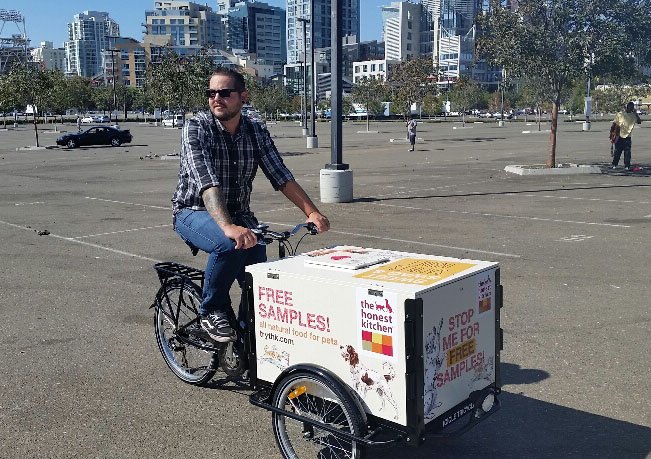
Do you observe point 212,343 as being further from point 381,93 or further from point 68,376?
point 381,93

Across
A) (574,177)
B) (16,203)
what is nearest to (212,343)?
(16,203)

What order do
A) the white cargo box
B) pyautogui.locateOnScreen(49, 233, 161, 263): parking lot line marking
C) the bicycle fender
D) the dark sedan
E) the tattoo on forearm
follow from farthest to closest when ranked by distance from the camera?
1. the dark sedan
2. pyautogui.locateOnScreen(49, 233, 161, 263): parking lot line marking
3. the tattoo on forearm
4. the bicycle fender
5. the white cargo box

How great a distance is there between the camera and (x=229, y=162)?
14.6ft

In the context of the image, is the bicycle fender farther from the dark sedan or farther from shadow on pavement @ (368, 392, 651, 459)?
the dark sedan

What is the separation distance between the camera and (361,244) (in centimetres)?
1046

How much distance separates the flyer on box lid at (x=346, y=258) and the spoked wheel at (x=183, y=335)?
3.77 feet

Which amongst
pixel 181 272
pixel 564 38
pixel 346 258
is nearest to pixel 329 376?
pixel 346 258

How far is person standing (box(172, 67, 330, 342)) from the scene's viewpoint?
4.19m

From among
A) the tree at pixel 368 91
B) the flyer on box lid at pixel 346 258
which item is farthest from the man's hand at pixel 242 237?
the tree at pixel 368 91

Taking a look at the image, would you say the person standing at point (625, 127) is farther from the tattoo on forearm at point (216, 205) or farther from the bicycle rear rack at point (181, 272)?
the tattoo on forearm at point (216, 205)

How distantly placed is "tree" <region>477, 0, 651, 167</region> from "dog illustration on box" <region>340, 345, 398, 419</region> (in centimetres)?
1840

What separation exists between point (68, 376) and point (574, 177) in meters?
17.8

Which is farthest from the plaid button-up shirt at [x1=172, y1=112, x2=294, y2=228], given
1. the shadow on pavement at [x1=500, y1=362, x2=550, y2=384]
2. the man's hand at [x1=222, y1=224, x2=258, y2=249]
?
the shadow on pavement at [x1=500, y1=362, x2=550, y2=384]

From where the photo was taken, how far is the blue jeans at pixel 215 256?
165 inches
